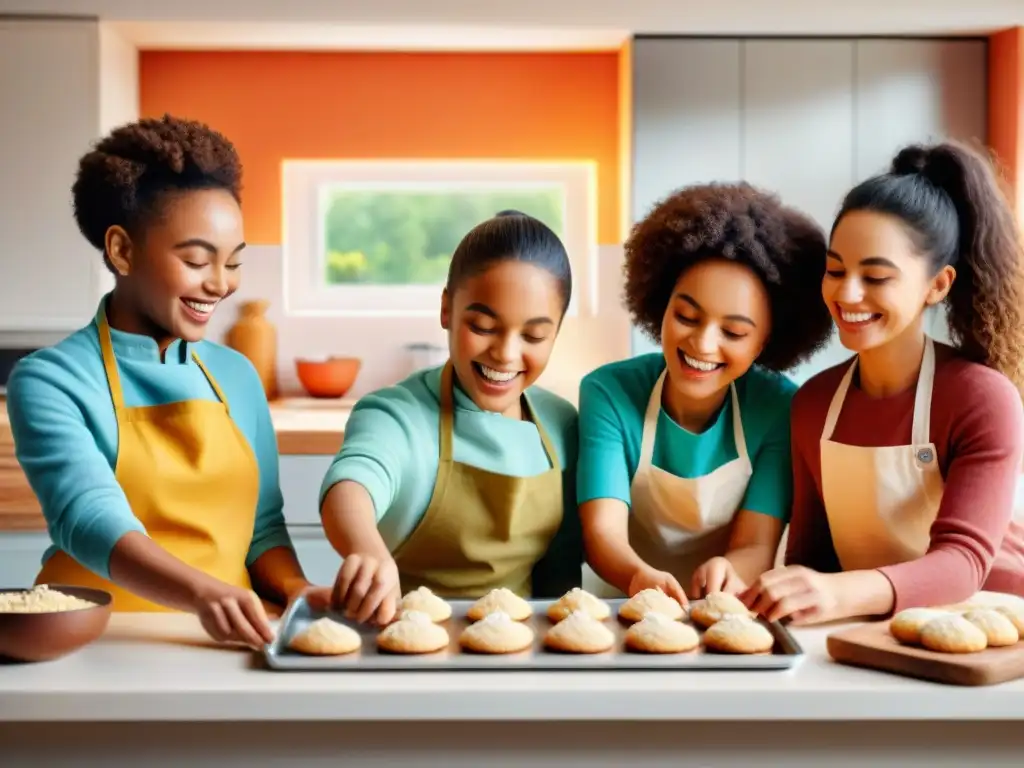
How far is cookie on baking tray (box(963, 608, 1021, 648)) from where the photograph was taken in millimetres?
1109

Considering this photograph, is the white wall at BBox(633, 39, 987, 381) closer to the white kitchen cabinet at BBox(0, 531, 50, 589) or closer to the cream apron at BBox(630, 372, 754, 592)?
the white kitchen cabinet at BBox(0, 531, 50, 589)

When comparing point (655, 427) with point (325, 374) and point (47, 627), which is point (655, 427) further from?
point (325, 374)

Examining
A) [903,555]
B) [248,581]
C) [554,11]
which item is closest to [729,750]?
[903,555]

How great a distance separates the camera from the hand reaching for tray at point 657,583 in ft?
4.34

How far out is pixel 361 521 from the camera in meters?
1.35

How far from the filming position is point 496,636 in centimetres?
111

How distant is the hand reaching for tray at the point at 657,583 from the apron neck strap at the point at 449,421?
0.24 metres

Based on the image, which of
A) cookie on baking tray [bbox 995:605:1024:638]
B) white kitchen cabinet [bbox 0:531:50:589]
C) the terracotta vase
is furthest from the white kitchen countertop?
the terracotta vase

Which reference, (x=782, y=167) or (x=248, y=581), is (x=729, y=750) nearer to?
(x=248, y=581)

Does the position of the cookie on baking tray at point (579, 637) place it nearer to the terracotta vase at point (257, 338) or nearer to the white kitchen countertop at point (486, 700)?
the white kitchen countertop at point (486, 700)

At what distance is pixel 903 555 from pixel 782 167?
93.4 inches

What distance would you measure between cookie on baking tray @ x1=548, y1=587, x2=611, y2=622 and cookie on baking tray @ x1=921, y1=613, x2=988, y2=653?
0.34 meters

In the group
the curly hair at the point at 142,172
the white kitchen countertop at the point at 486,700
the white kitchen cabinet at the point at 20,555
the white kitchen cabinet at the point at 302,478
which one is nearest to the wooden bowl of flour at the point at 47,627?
the white kitchen countertop at the point at 486,700

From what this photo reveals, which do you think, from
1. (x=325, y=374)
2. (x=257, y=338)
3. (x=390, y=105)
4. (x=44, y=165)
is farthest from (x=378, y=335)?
(x=44, y=165)
